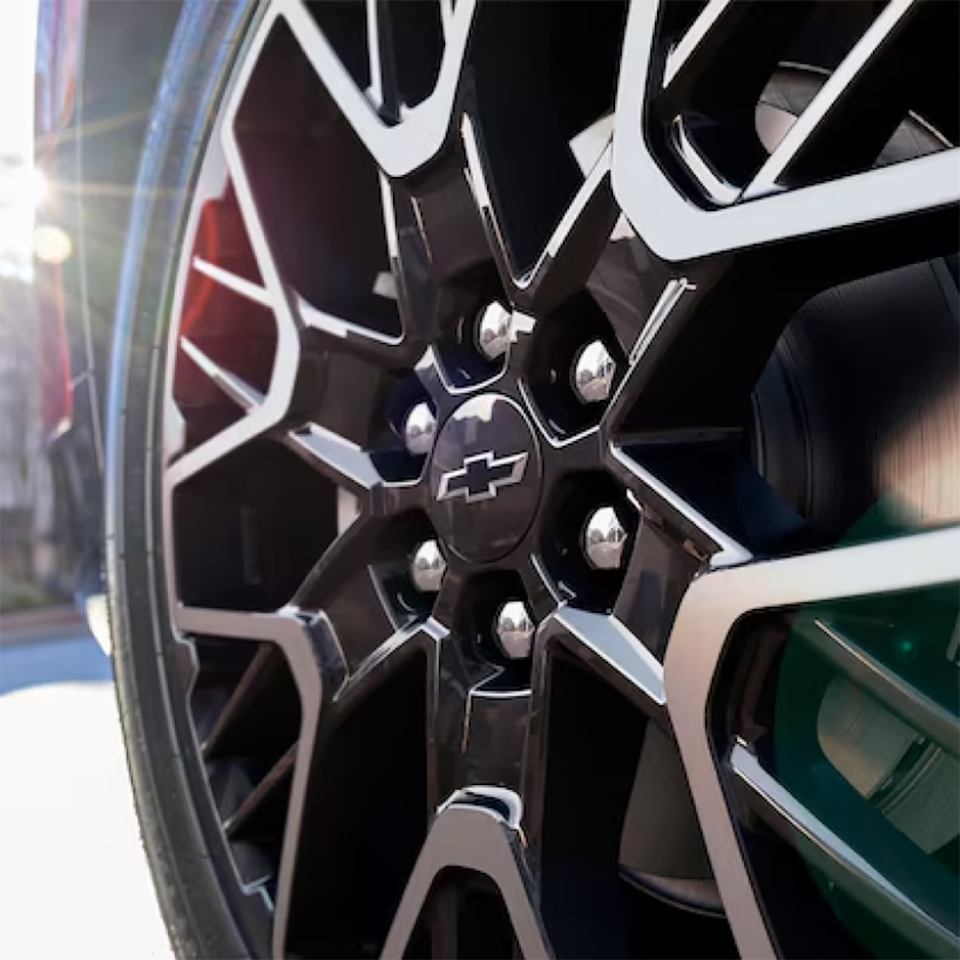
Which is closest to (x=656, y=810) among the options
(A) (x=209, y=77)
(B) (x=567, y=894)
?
(B) (x=567, y=894)

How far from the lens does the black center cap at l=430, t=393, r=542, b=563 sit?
43.0 inches

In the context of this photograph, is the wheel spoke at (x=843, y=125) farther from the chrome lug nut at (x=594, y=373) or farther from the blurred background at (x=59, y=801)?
the blurred background at (x=59, y=801)

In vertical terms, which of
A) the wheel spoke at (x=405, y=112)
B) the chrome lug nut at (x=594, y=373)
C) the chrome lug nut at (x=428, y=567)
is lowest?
the chrome lug nut at (x=428, y=567)

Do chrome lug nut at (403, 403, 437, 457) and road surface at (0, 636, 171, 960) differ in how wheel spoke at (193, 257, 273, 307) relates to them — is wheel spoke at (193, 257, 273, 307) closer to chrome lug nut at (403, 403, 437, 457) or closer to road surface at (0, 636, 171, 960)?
chrome lug nut at (403, 403, 437, 457)

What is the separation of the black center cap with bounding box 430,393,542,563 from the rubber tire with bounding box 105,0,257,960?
60cm

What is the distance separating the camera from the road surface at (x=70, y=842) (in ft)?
6.01

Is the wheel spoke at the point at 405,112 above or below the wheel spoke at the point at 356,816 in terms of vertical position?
above

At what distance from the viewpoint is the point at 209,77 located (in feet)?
5.16

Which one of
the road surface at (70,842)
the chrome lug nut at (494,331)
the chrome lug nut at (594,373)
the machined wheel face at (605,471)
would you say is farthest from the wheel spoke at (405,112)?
the road surface at (70,842)

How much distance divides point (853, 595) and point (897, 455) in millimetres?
200

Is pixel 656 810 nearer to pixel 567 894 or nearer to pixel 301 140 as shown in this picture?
pixel 567 894

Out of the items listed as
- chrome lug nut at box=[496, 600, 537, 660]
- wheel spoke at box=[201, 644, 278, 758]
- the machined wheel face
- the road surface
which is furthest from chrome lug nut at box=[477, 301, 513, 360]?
the road surface

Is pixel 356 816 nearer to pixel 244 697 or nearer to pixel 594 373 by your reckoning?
pixel 244 697

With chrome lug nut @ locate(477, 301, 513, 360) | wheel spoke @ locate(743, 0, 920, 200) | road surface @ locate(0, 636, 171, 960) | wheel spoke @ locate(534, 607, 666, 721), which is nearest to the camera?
wheel spoke @ locate(743, 0, 920, 200)
